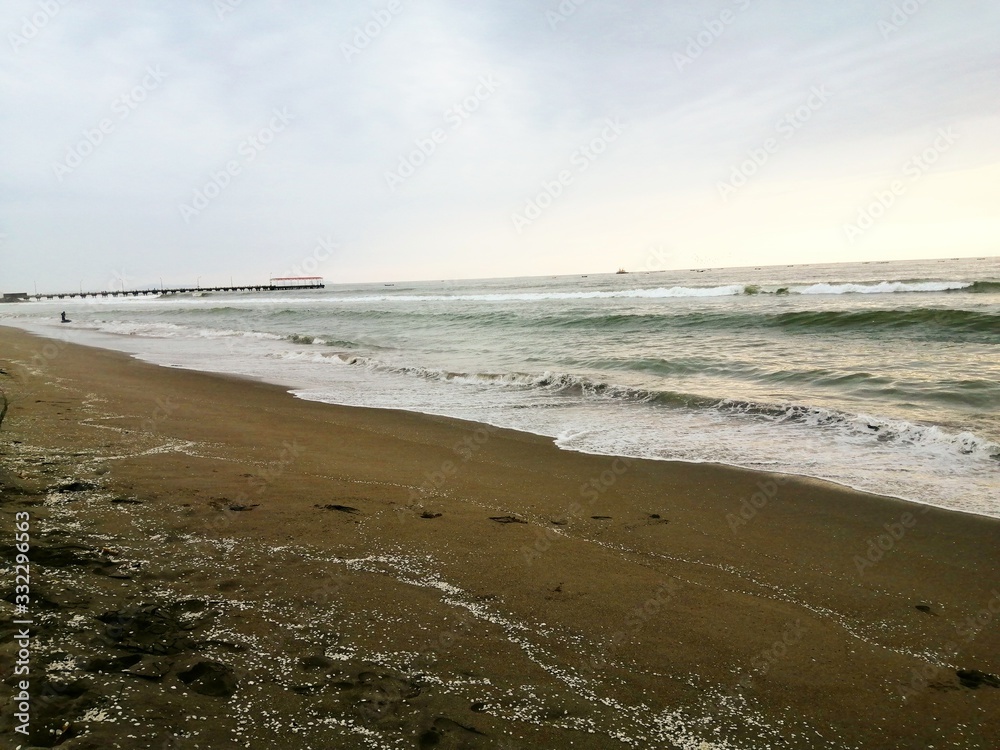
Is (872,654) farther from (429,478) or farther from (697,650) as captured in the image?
(429,478)

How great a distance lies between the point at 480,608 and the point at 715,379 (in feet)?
30.7

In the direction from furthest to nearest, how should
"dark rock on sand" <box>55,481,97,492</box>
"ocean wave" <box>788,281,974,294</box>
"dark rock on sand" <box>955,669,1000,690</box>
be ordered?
"ocean wave" <box>788,281,974,294</box>
"dark rock on sand" <box>55,481,97,492</box>
"dark rock on sand" <box>955,669,1000,690</box>

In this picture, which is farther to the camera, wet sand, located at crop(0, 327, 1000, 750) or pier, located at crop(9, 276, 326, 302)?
pier, located at crop(9, 276, 326, 302)

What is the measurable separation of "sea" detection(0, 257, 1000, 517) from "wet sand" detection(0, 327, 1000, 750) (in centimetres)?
132

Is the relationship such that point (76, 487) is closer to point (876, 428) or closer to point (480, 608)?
point (480, 608)

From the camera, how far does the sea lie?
6.26m

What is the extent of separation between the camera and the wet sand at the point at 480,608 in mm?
2047

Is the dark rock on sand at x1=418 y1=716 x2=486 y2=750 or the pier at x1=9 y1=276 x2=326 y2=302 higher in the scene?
the pier at x1=9 y1=276 x2=326 y2=302

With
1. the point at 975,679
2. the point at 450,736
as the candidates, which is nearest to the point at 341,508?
the point at 450,736

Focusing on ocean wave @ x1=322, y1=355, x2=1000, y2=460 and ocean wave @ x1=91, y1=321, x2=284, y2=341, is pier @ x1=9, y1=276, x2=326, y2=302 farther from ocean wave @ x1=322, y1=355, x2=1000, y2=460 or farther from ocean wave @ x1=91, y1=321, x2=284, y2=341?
ocean wave @ x1=322, y1=355, x2=1000, y2=460

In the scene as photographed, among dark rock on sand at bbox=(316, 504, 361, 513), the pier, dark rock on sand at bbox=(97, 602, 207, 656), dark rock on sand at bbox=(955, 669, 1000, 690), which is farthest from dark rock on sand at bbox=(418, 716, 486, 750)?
the pier

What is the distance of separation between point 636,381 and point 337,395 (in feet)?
18.8

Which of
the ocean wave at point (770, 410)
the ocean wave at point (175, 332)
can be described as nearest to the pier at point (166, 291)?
the ocean wave at point (175, 332)

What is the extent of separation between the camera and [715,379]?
36.4 feet
